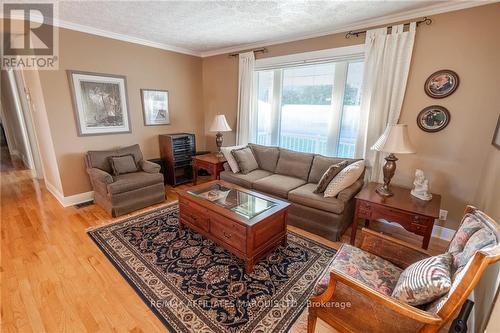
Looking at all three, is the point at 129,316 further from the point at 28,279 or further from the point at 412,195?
the point at 412,195

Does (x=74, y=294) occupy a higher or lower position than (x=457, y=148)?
lower

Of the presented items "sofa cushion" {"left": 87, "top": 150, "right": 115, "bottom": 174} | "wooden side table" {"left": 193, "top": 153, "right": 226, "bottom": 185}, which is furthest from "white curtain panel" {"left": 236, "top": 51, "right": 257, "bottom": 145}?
"sofa cushion" {"left": 87, "top": 150, "right": 115, "bottom": 174}

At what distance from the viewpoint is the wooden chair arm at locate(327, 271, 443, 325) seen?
3.29 feet

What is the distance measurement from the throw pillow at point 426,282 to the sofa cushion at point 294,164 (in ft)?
7.07

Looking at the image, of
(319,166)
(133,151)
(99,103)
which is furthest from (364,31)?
(99,103)

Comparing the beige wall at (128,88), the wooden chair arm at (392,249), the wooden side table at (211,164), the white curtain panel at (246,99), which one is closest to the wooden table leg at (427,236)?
the wooden chair arm at (392,249)

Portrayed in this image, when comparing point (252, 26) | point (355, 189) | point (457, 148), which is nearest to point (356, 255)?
point (355, 189)

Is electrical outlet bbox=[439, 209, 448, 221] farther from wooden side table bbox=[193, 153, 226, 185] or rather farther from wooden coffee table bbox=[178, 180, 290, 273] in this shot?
wooden side table bbox=[193, 153, 226, 185]

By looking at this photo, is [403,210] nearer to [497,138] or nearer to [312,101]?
[497,138]

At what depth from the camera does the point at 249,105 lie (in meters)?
4.12

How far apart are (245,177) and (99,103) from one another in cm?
253

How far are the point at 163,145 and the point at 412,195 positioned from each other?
391cm

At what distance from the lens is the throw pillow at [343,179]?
8.56ft

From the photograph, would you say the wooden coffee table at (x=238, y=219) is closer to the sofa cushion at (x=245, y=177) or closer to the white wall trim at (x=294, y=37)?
the sofa cushion at (x=245, y=177)
